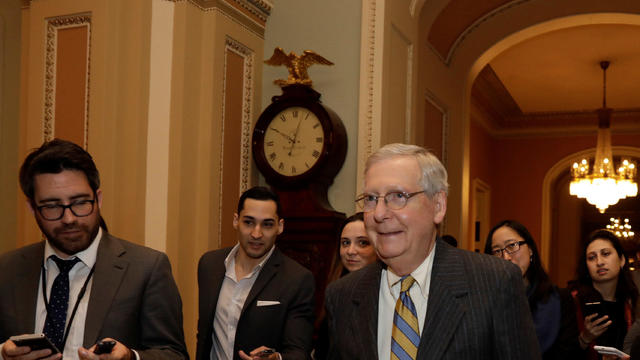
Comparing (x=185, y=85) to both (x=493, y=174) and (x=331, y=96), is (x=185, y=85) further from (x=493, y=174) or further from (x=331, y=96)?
(x=493, y=174)

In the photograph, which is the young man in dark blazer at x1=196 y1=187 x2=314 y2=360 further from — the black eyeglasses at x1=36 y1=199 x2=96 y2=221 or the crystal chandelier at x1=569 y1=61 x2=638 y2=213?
the crystal chandelier at x1=569 y1=61 x2=638 y2=213

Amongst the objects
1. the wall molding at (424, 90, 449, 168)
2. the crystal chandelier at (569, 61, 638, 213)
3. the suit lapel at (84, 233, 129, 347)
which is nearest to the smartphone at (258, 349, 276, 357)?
the suit lapel at (84, 233, 129, 347)

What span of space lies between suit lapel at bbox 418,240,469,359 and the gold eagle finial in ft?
9.63

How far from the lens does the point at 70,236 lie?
2.21 m

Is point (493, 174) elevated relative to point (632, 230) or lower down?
elevated

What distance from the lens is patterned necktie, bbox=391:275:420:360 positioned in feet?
6.44

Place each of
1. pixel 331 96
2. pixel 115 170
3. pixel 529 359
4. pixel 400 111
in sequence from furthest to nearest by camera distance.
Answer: pixel 400 111 → pixel 331 96 → pixel 115 170 → pixel 529 359

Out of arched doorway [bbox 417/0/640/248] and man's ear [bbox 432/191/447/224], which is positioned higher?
arched doorway [bbox 417/0/640/248]

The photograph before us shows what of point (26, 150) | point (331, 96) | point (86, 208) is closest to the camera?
point (86, 208)

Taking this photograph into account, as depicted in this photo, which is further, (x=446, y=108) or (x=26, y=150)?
(x=446, y=108)

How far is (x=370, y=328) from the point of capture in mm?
2029

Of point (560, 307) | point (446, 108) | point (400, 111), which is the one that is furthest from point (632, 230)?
point (560, 307)

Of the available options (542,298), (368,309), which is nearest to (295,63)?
(542,298)

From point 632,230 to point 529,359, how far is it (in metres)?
16.4
